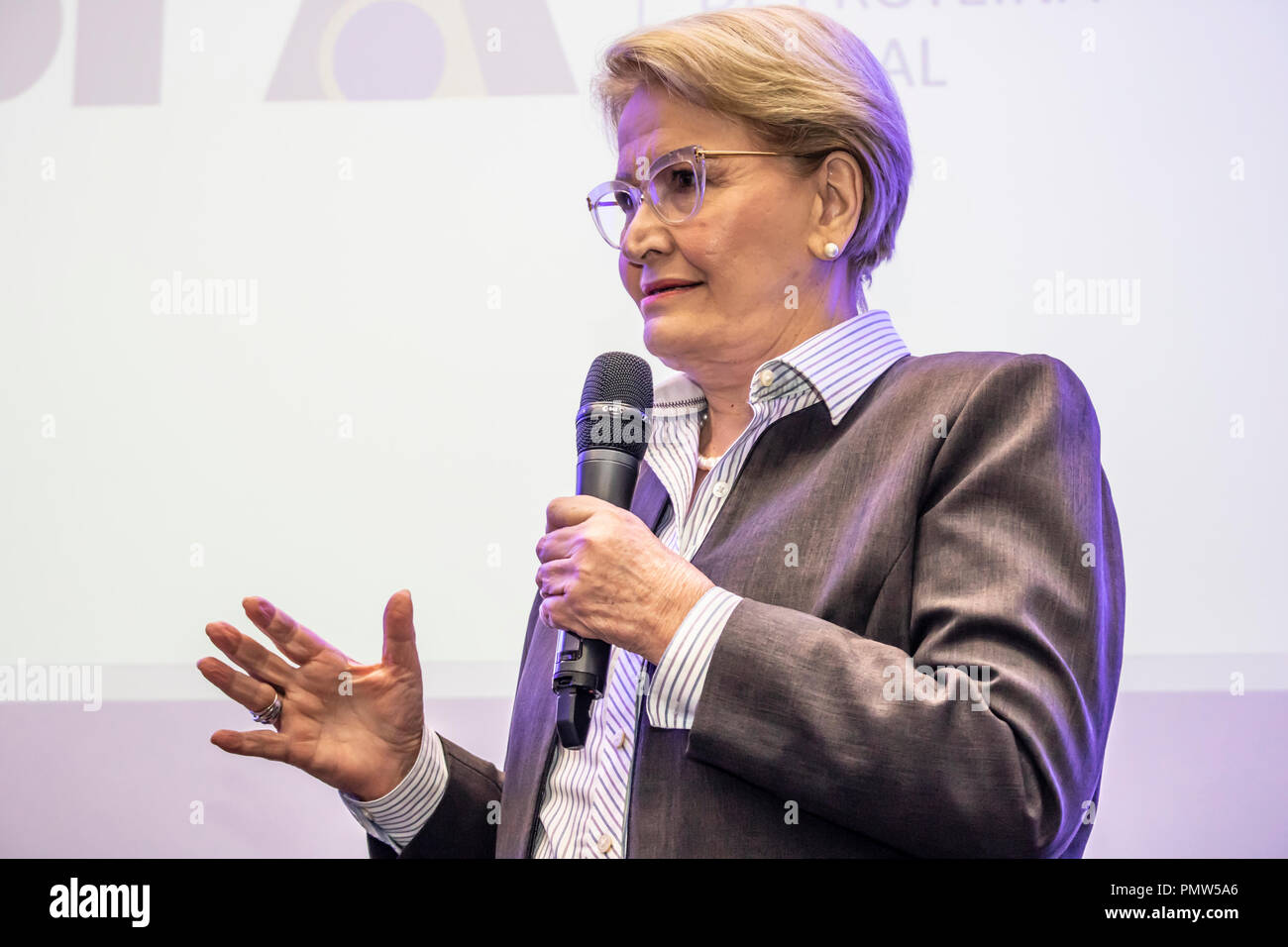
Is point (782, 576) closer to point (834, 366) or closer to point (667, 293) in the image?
point (834, 366)

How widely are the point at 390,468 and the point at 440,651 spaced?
0.38m

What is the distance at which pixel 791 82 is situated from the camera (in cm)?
150

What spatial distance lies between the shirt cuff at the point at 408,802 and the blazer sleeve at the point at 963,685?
571 mm

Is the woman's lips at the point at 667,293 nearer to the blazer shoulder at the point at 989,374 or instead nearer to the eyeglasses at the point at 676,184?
the eyeglasses at the point at 676,184

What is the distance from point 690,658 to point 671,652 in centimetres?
2

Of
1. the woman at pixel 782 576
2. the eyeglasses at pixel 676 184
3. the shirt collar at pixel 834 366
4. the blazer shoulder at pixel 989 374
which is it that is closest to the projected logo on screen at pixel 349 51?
the woman at pixel 782 576

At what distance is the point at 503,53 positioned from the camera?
2455mm

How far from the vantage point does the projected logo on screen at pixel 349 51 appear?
2453mm

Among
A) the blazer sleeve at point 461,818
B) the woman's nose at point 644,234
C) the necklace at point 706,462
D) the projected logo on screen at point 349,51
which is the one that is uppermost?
the projected logo on screen at point 349,51

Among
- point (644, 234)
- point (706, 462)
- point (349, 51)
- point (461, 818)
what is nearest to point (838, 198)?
point (644, 234)

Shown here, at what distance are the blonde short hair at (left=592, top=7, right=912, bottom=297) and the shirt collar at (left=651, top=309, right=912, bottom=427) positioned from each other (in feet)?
0.56
